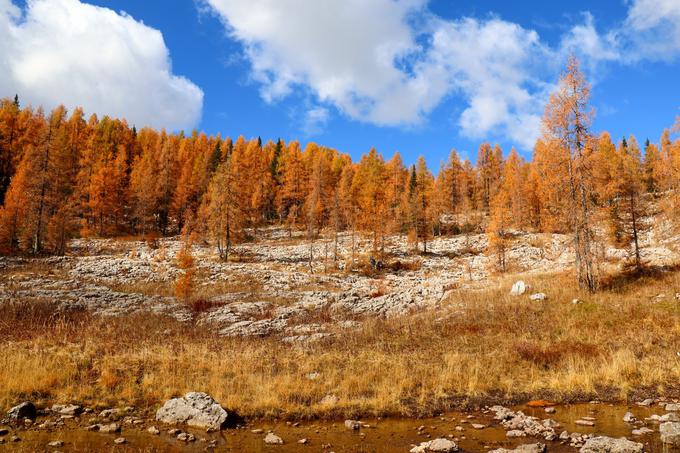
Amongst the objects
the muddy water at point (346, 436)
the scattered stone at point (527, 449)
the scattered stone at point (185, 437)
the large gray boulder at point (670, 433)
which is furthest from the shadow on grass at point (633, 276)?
the scattered stone at point (185, 437)

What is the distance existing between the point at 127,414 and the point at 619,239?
178 feet

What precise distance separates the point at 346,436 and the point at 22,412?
7262 mm

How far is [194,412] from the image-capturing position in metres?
9.19

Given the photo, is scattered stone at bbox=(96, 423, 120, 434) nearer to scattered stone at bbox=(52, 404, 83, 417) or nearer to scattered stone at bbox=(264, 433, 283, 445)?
scattered stone at bbox=(52, 404, 83, 417)

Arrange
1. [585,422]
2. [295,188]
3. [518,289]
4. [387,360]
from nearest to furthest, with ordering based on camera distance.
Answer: [585,422] → [387,360] → [518,289] → [295,188]

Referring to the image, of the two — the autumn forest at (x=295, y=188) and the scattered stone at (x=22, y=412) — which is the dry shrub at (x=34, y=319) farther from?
the autumn forest at (x=295, y=188)

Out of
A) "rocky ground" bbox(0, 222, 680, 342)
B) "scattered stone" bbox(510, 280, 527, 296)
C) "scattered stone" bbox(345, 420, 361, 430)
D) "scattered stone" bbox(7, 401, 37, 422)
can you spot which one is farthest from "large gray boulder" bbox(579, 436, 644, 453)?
"scattered stone" bbox(510, 280, 527, 296)

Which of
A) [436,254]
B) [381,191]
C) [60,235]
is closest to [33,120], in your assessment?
[60,235]

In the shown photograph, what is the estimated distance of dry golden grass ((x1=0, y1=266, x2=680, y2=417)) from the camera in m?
10.8

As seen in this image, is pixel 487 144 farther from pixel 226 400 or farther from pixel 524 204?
pixel 226 400

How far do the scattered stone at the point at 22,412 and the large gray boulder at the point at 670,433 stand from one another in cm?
1307

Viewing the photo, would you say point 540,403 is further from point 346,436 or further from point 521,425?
point 346,436

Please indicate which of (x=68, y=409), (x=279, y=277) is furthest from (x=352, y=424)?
(x=279, y=277)

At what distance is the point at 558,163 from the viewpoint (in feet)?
75.8
